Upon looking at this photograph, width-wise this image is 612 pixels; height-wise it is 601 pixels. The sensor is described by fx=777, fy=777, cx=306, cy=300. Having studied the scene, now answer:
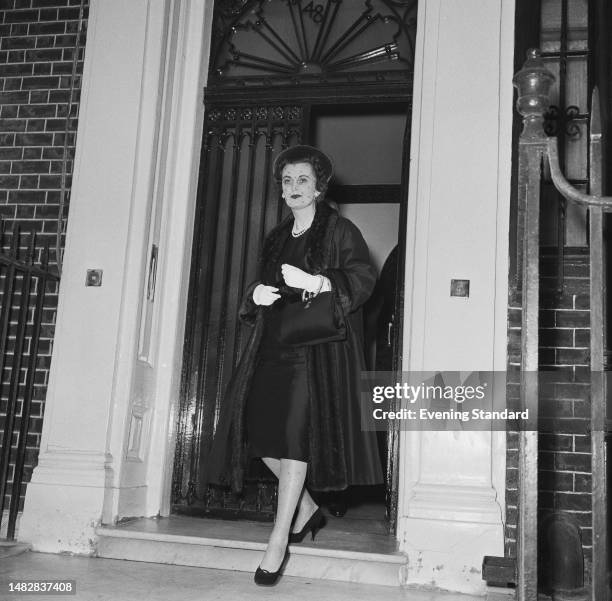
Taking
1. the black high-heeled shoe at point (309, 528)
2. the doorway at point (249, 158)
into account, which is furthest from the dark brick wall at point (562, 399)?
the black high-heeled shoe at point (309, 528)

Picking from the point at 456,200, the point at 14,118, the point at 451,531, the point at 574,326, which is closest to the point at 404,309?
the point at 456,200

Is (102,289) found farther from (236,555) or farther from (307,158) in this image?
(236,555)

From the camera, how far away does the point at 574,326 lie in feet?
13.7

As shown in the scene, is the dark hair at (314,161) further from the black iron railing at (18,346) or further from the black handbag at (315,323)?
the black iron railing at (18,346)

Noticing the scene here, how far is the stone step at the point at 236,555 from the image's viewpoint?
3.71 metres

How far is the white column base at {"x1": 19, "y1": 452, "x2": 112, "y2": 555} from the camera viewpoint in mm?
4070

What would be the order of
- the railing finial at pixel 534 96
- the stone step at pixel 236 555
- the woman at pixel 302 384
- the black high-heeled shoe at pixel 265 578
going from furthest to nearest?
1. the stone step at pixel 236 555
2. the woman at pixel 302 384
3. the black high-heeled shoe at pixel 265 578
4. the railing finial at pixel 534 96

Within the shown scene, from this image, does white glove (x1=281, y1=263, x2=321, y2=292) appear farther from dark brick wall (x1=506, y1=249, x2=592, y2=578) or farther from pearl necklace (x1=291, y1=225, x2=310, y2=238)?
dark brick wall (x1=506, y1=249, x2=592, y2=578)

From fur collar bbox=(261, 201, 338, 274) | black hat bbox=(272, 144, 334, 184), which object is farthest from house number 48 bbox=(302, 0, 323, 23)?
fur collar bbox=(261, 201, 338, 274)

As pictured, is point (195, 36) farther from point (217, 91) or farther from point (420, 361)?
point (420, 361)

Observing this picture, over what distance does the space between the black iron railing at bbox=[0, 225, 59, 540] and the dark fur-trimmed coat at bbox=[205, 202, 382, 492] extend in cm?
109

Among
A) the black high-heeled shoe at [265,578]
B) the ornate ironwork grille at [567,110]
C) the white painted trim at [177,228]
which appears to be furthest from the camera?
the white painted trim at [177,228]

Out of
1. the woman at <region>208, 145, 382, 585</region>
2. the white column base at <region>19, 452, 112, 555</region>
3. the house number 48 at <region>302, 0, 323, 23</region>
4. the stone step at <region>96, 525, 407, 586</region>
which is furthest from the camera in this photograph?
the house number 48 at <region>302, 0, 323, 23</region>

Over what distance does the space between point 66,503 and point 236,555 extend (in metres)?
0.98
